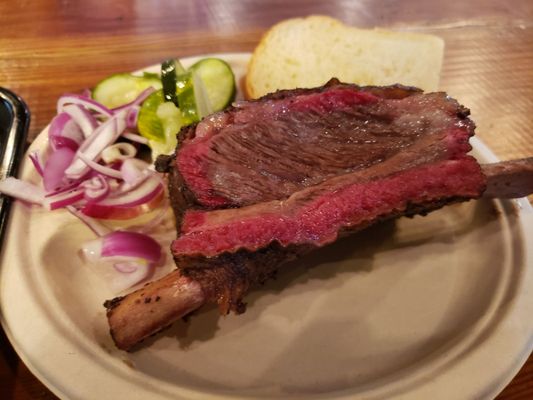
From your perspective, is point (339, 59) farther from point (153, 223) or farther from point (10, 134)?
point (10, 134)

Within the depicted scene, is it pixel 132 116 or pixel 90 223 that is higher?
pixel 132 116

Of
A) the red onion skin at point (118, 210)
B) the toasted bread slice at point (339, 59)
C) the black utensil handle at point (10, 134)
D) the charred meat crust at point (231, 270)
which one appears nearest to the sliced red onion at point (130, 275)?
the red onion skin at point (118, 210)

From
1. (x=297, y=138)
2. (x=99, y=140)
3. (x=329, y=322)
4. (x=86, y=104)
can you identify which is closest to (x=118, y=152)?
(x=99, y=140)

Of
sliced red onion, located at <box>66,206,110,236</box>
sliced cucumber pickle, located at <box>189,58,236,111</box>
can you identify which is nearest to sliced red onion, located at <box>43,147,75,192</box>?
sliced red onion, located at <box>66,206,110,236</box>

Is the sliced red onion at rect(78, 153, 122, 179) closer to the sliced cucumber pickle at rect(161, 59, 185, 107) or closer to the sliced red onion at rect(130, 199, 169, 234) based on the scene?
the sliced red onion at rect(130, 199, 169, 234)

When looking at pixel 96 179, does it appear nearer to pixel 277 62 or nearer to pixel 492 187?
pixel 277 62

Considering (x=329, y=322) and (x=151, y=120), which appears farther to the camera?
(x=151, y=120)

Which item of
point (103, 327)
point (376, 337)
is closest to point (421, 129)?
point (376, 337)
